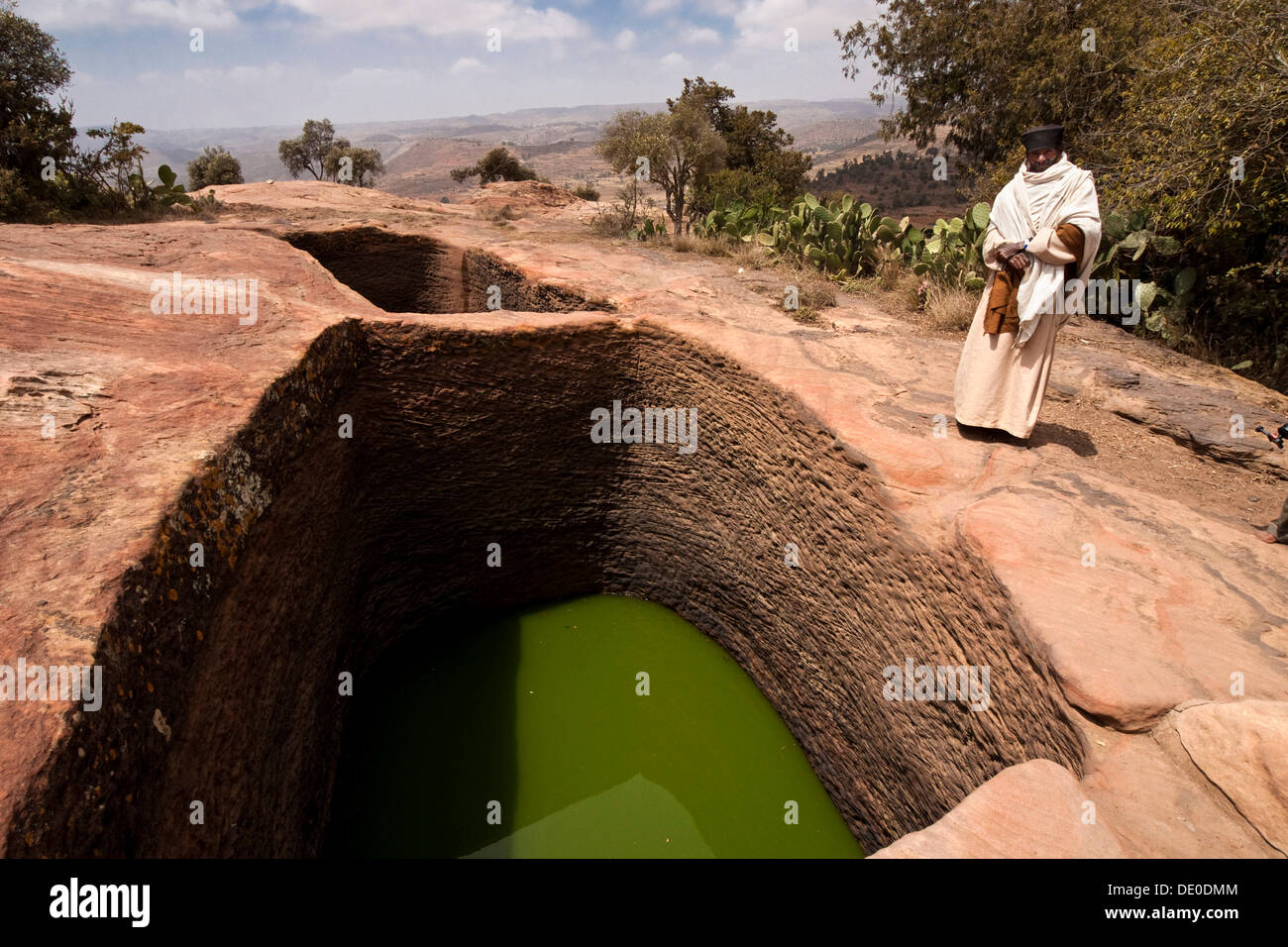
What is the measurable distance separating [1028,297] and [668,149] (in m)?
12.4

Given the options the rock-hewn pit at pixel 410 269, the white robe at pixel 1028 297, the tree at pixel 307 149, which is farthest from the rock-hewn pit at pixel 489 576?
the tree at pixel 307 149

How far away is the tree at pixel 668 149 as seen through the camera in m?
14.1

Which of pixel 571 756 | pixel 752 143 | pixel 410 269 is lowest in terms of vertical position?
pixel 571 756

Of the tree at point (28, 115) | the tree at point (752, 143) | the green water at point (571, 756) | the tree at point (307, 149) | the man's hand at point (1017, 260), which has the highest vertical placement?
the tree at point (307, 149)

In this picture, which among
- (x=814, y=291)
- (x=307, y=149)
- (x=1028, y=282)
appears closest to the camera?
(x=1028, y=282)

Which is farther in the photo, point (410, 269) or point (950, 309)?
point (410, 269)

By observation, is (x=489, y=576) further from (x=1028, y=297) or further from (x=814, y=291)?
(x=1028, y=297)

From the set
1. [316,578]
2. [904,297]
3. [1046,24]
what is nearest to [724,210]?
[904,297]


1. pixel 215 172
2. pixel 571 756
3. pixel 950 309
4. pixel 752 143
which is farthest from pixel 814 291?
pixel 215 172

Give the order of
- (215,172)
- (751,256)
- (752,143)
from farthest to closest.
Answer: (215,172) < (752,143) < (751,256)

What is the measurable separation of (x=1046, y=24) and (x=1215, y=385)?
35.5 ft

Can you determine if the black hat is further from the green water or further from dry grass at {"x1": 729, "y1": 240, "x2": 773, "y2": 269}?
dry grass at {"x1": 729, "y1": 240, "x2": 773, "y2": 269}

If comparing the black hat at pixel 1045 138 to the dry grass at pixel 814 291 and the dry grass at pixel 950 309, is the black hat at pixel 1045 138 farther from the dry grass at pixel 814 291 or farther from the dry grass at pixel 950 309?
Answer: the dry grass at pixel 814 291

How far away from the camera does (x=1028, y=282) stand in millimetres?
3545
